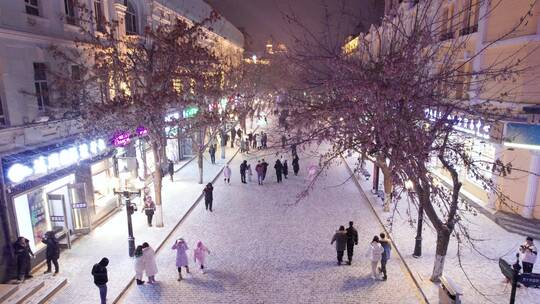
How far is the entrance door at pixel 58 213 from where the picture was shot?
12.4 metres

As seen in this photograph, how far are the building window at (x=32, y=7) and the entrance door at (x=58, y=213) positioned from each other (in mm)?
5953

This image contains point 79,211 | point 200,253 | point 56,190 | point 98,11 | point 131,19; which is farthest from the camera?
point 131,19

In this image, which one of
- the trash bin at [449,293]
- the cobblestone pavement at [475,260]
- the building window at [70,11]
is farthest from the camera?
the building window at [70,11]

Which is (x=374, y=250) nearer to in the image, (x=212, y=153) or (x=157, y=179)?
(x=157, y=179)

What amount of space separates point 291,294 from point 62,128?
949 centimetres

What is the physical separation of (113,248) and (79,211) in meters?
2.24

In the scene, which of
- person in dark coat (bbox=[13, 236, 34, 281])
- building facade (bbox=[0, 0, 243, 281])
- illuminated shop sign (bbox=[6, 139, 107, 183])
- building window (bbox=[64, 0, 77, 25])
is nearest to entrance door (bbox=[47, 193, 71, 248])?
building facade (bbox=[0, 0, 243, 281])

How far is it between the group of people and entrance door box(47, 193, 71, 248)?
8.92 m

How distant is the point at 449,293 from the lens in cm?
821

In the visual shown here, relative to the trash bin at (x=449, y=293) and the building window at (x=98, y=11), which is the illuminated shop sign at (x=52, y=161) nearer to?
the building window at (x=98, y=11)

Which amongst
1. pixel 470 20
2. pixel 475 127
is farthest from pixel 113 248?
pixel 470 20

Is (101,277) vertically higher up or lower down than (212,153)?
lower down

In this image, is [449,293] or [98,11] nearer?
[449,293]

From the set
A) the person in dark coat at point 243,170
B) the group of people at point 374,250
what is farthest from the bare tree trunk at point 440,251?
the person in dark coat at point 243,170
